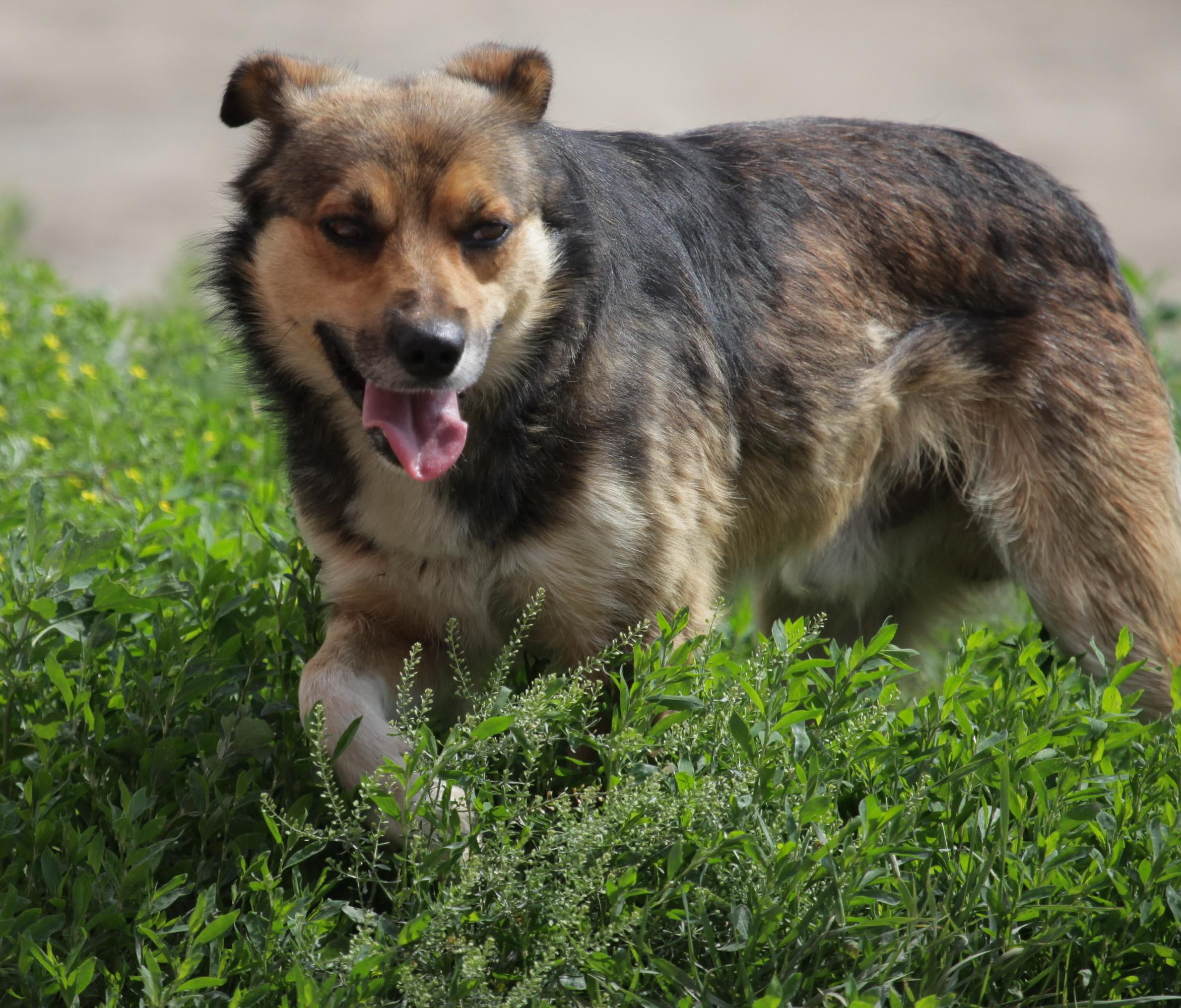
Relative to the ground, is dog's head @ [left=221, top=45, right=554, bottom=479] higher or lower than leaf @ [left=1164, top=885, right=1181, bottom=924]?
higher

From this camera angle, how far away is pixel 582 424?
3395 millimetres

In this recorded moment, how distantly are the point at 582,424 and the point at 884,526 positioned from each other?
1435 mm

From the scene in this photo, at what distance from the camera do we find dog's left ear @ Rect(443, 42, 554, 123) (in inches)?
138

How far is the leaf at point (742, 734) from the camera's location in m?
2.84

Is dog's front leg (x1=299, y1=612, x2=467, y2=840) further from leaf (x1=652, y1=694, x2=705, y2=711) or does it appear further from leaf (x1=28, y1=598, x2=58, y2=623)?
leaf (x1=28, y1=598, x2=58, y2=623)

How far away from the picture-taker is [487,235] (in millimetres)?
3236

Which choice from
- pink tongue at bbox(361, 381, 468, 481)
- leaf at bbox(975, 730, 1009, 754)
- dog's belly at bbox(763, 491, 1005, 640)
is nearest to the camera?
leaf at bbox(975, 730, 1009, 754)

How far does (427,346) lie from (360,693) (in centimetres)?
90

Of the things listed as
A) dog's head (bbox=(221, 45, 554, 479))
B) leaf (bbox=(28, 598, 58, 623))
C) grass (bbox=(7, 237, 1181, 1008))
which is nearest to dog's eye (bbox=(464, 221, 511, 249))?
dog's head (bbox=(221, 45, 554, 479))

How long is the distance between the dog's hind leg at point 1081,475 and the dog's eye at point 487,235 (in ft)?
4.86

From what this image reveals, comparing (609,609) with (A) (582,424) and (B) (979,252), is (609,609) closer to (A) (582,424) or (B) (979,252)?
(A) (582,424)

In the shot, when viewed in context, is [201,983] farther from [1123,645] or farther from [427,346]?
[1123,645]

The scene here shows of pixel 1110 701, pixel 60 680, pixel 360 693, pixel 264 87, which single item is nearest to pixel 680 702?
pixel 360 693

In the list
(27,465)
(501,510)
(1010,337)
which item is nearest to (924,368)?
(1010,337)
